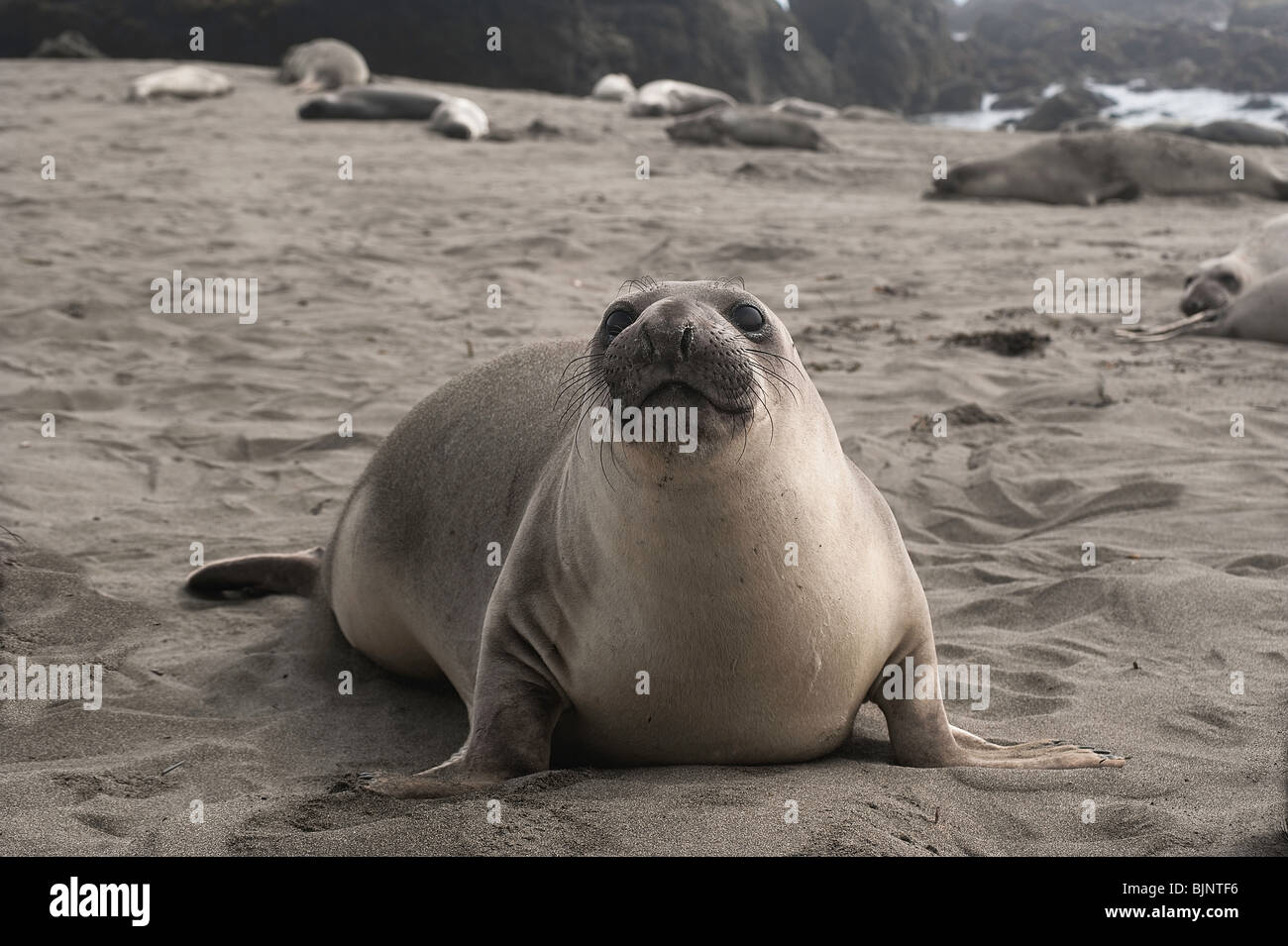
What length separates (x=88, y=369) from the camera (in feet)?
20.0

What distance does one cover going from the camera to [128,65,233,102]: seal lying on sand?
598 inches

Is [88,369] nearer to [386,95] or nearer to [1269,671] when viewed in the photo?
[1269,671]

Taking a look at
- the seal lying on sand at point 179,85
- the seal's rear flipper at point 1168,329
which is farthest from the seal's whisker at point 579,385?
the seal lying on sand at point 179,85

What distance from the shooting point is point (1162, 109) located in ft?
100

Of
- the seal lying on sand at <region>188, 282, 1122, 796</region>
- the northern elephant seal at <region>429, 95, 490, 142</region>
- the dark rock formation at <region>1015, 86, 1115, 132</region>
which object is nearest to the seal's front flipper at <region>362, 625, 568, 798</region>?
the seal lying on sand at <region>188, 282, 1122, 796</region>

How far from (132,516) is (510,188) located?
22.6ft

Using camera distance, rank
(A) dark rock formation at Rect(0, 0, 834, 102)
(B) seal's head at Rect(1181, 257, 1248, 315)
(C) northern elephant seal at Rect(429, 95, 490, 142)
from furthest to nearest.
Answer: (A) dark rock formation at Rect(0, 0, 834, 102) < (C) northern elephant seal at Rect(429, 95, 490, 142) < (B) seal's head at Rect(1181, 257, 1248, 315)

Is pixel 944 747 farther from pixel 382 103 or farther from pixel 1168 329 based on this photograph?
pixel 382 103

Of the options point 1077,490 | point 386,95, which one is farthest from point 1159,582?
point 386,95

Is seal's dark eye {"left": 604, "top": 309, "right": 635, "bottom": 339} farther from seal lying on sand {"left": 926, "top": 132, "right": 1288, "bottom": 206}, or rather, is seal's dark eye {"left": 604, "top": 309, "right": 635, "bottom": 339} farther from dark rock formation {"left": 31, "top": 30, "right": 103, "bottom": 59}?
dark rock formation {"left": 31, "top": 30, "right": 103, "bottom": 59}

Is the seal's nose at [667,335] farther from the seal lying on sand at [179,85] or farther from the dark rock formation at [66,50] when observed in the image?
the dark rock formation at [66,50]

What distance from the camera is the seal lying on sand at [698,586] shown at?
243cm

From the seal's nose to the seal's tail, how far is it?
1.87 m
